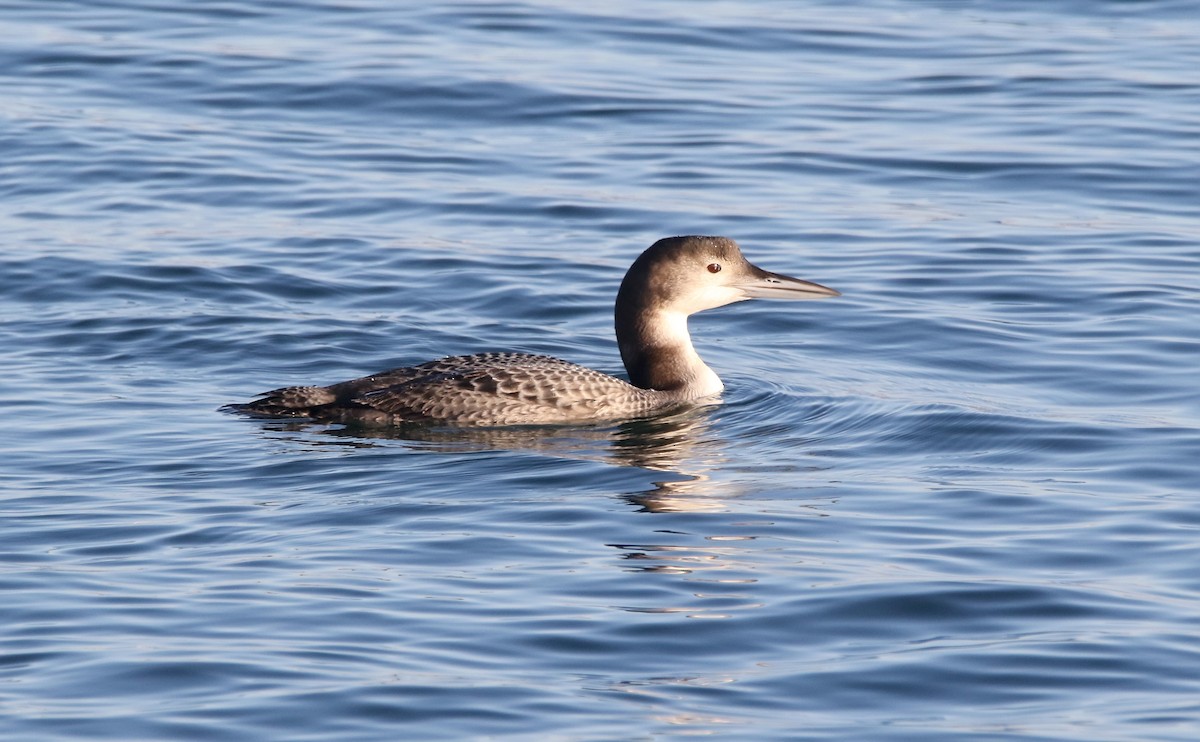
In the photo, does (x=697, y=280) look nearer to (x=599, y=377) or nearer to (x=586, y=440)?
(x=599, y=377)

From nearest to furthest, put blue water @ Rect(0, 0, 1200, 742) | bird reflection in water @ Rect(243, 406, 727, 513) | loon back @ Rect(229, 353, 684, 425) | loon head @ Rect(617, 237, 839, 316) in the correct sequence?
1. blue water @ Rect(0, 0, 1200, 742)
2. bird reflection in water @ Rect(243, 406, 727, 513)
3. loon back @ Rect(229, 353, 684, 425)
4. loon head @ Rect(617, 237, 839, 316)

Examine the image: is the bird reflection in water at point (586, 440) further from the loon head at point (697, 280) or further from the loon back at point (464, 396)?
the loon head at point (697, 280)

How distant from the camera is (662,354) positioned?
400 inches

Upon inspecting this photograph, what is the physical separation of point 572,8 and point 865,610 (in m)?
14.6

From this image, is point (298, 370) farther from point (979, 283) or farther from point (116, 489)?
point (979, 283)

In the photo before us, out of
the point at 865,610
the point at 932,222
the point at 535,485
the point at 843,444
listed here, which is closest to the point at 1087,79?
the point at 932,222

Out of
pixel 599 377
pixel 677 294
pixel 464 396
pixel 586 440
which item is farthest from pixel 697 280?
pixel 464 396

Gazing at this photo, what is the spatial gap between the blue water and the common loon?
0.16 m

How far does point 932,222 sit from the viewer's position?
13773mm

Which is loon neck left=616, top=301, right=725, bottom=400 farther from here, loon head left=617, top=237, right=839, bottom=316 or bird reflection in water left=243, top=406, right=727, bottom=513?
bird reflection in water left=243, top=406, right=727, bottom=513

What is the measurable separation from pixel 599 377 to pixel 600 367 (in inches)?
52.6

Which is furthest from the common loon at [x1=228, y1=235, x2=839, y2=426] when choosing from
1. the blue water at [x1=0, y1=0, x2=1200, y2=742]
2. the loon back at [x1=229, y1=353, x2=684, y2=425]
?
the blue water at [x1=0, y1=0, x2=1200, y2=742]

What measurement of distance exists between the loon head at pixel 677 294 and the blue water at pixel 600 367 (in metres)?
0.39

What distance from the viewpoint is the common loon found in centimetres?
924
